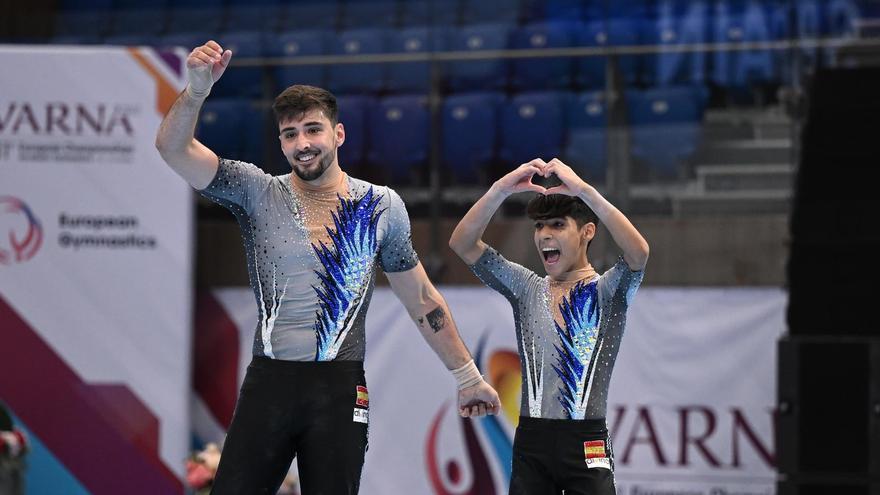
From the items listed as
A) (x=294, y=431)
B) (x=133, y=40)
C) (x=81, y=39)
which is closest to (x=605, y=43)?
(x=133, y=40)

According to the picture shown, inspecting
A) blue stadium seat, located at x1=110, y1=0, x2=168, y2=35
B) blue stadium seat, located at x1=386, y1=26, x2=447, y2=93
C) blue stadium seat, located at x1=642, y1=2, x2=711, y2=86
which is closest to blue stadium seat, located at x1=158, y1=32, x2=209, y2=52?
blue stadium seat, located at x1=110, y1=0, x2=168, y2=35

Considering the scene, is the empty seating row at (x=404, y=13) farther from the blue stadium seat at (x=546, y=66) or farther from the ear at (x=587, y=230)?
the ear at (x=587, y=230)

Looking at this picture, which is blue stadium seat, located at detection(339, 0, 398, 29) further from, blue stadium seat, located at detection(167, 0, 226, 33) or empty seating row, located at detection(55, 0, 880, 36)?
blue stadium seat, located at detection(167, 0, 226, 33)

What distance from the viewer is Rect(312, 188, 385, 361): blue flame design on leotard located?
455 cm

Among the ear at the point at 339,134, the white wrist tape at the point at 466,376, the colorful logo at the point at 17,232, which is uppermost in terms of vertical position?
the ear at the point at 339,134

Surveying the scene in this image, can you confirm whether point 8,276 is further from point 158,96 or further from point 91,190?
point 158,96

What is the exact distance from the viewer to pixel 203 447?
972cm

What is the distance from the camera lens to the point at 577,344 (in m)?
5.26

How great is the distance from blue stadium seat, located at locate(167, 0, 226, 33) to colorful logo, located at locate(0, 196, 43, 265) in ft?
7.25

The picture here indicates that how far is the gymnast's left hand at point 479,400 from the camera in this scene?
16.4ft

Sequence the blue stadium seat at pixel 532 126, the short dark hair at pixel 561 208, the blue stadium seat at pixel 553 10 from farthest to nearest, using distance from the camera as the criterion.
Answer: the blue stadium seat at pixel 553 10 → the blue stadium seat at pixel 532 126 → the short dark hair at pixel 561 208

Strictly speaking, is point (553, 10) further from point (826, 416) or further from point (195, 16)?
point (826, 416)

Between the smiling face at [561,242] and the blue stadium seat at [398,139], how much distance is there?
13.1 feet

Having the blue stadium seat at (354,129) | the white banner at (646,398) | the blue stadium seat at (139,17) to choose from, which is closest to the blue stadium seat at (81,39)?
the blue stadium seat at (139,17)
